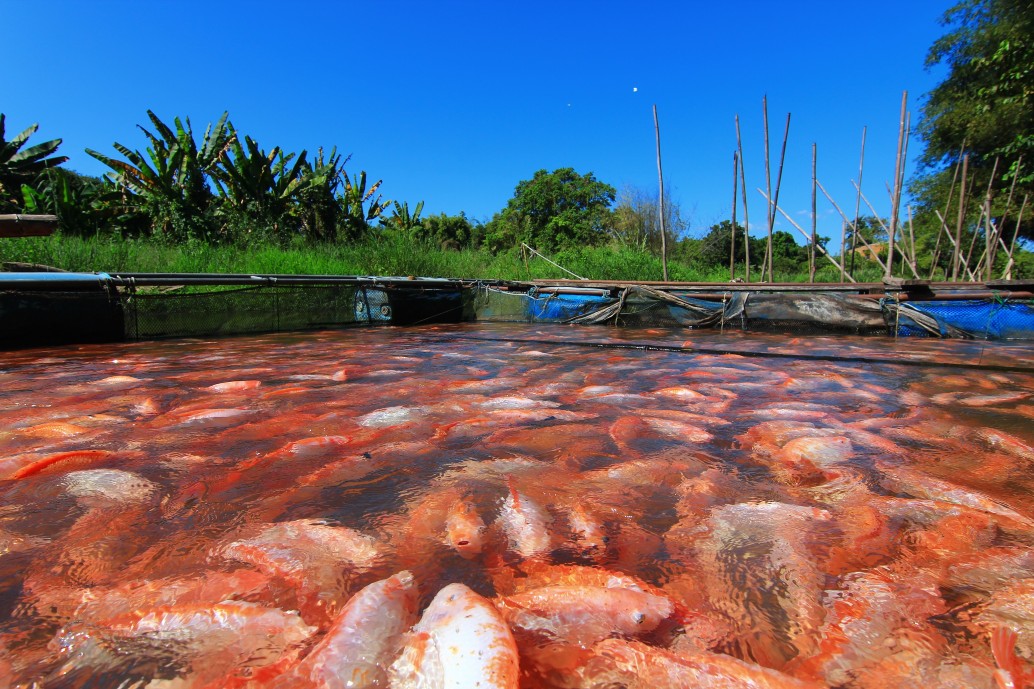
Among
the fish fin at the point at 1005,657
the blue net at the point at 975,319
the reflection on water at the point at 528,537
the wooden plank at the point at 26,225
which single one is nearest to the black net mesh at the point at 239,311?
the wooden plank at the point at 26,225

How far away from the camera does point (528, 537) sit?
0.93 m

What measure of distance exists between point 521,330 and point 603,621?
4.97m

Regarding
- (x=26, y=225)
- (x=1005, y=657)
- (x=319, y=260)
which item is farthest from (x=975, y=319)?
(x=319, y=260)

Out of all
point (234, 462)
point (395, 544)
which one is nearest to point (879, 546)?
point (395, 544)

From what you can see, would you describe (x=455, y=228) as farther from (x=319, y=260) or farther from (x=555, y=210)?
(x=319, y=260)

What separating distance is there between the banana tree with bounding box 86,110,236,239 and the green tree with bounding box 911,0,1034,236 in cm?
1501

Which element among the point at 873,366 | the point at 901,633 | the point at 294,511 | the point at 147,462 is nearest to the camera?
the point at 901,633

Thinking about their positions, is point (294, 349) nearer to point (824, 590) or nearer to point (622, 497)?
point (622, 497)

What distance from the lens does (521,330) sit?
18.5 feet

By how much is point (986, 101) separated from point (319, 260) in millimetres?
13326

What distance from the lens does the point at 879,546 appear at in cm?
89

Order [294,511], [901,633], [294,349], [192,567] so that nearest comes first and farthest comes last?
[901,633] → [192,567] → [294,511] → [294,349]

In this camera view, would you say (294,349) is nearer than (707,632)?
No

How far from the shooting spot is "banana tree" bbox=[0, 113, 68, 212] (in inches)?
479
